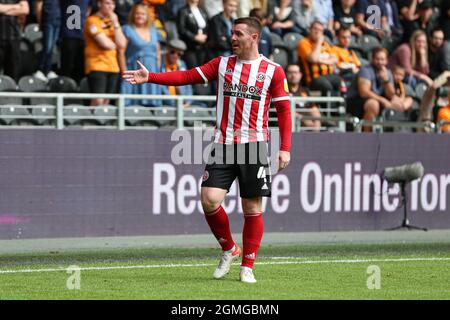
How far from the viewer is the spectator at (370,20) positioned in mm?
22298

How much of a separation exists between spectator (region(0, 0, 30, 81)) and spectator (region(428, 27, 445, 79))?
8.09m

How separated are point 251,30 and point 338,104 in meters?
9.13

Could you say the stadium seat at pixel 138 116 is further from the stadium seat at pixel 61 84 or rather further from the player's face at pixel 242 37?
the player's face at pixel 242 37

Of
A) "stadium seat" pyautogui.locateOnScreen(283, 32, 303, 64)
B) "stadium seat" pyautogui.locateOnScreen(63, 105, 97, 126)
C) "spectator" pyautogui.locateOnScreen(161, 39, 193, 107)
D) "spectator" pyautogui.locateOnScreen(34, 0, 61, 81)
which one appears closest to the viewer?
"stadium seat" pyautogui.locateOnScreen(63, 105, 97, 126)

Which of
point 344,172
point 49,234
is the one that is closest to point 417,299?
point 49,234

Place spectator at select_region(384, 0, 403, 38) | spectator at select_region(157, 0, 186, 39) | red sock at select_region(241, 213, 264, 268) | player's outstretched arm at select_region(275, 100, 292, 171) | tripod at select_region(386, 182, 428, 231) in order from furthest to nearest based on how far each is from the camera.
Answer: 1. spectator at select_region(384, 0, 403, 38)
2. tripod at select_region(386, 182, 428, 231)
3. spectator at select_region(157, 0, 186, 39)
4. red sock at select_region(241, 213, 264, 268)
5. player's outstretched arm at select_region(275, 100, 292, 171)

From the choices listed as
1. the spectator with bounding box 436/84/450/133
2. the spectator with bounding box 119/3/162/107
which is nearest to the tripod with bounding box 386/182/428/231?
the spectator with bounding box 436/84/450/133

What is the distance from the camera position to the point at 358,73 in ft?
66.1

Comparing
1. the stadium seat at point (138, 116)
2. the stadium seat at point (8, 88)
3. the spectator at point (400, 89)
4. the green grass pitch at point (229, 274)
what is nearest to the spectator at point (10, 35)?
the stadium seat at point (8, 88)

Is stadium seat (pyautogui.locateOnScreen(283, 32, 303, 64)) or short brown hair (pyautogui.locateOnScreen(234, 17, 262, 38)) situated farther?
stadium seat (pyautogui.locateOnScreen(283, 32, 303, 64))

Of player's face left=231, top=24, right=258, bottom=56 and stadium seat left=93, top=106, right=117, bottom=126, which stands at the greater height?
player's face left=231, top=24, right=258, bottom=56

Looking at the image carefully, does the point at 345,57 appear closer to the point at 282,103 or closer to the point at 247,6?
the point at 247,6

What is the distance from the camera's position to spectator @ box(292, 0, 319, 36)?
830 inches

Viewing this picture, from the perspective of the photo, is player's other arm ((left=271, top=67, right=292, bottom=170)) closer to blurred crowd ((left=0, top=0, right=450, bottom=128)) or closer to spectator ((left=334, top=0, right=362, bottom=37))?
blurred crowd ((left=0, top=0, right=450, bottom=128))
